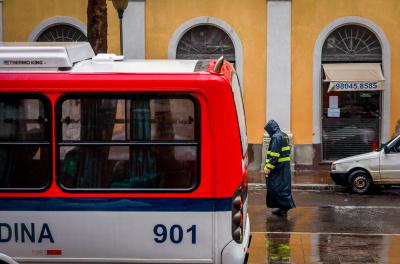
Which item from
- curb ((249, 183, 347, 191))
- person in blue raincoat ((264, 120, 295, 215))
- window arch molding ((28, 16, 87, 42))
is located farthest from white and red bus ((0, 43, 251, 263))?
window arch molding ((28, 16, 87, 42))

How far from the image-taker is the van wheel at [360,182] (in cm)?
1680

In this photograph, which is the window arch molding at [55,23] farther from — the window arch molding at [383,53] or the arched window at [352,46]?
the arched window at [352,46]

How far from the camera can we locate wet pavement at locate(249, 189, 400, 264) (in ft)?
34.2

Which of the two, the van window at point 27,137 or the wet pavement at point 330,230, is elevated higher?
the van window at point 27,137

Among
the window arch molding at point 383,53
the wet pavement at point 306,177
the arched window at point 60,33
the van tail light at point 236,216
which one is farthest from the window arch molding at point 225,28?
the van tail light at point 236,216

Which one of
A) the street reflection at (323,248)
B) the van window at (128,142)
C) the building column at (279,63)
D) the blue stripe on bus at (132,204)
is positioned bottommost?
the street reflection at (323,248)

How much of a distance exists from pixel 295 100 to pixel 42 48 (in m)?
14.1

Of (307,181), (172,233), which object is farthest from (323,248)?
(307,181)

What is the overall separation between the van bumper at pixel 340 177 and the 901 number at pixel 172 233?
10119 mm

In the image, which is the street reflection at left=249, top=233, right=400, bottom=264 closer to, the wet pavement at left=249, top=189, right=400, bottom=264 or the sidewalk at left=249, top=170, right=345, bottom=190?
the wet pavement at left=249, top=189, right=400, bottom=264

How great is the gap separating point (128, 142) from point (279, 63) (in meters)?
14.0

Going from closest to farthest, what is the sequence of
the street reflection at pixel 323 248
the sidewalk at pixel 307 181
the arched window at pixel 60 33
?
the street reflection at pixel 323 248
the sidewalk at pixel 307 181
the arched window at pixel 60 33

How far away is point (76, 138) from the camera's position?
7.37 metres

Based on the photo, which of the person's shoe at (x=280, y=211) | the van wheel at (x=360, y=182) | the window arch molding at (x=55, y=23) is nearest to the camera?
the person's shoe at (x=280, y=211)
